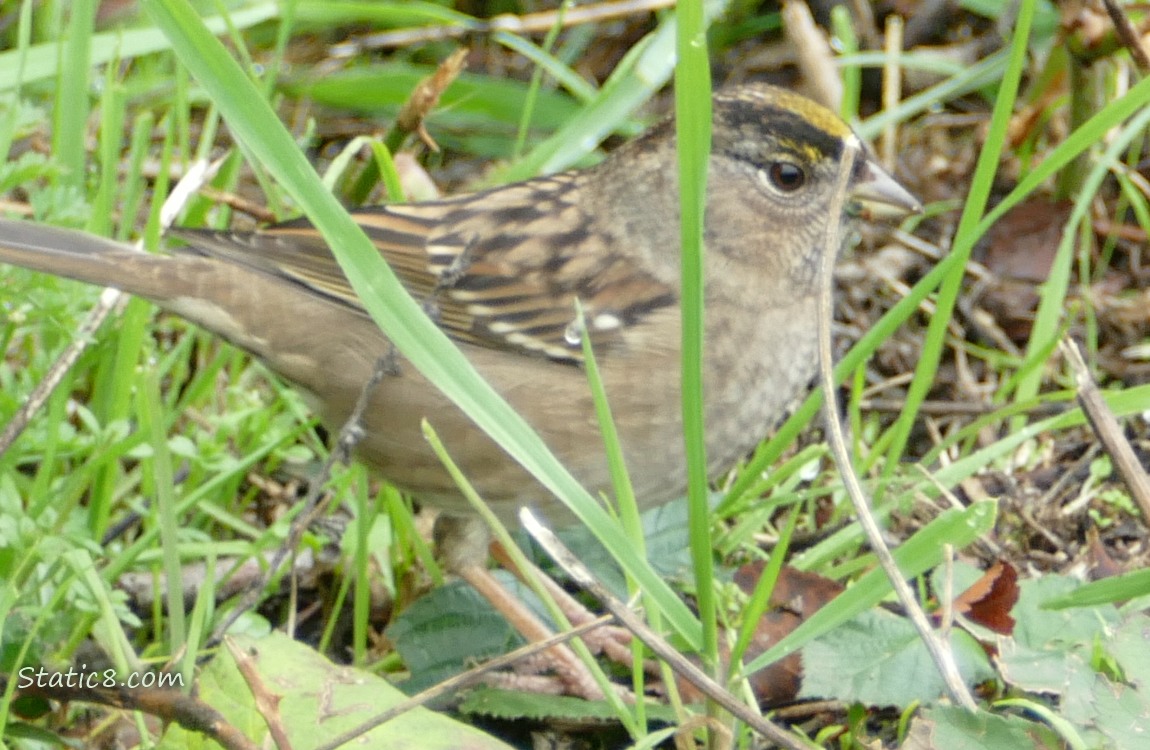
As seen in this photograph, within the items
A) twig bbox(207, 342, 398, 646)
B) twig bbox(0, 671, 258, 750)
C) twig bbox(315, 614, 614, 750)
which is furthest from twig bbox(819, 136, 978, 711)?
twig bbox(0, 671, 258, 750)

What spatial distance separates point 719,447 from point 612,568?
26 cm

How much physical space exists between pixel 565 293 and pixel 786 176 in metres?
0.43

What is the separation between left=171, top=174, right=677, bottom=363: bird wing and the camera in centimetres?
243

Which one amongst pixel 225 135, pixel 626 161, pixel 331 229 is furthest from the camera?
pixel 225 135

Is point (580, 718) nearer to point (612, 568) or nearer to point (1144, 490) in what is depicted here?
point (612, 568)

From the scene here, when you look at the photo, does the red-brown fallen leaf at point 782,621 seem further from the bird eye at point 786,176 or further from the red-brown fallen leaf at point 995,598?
the bird eye at point 786,176

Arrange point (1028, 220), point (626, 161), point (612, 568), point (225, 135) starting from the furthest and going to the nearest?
1. point (225, 135)
2. point (1028, 220)
3. point (626, 161)
4. point (612, 568)

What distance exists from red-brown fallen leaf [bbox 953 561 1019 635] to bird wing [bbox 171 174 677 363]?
2.31 ft

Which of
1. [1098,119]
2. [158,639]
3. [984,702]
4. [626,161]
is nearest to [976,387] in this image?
[626,161]

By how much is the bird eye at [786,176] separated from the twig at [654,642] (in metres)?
1.09

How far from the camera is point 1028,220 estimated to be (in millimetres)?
3318

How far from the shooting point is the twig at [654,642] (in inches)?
61.1

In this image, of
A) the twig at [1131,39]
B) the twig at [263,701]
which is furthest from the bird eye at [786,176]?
the twig at [263,701]

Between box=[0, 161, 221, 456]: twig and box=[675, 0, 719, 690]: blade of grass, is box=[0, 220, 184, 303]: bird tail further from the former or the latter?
box=[675, 0, 719, 690]: blade of grass
